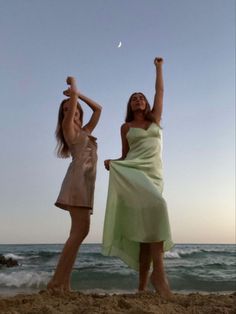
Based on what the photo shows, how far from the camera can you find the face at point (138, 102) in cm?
423

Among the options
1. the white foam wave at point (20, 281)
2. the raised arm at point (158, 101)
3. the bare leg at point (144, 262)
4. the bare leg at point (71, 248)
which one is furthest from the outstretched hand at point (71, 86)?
the white foam wave at point (20, 281)

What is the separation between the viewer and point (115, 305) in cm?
287

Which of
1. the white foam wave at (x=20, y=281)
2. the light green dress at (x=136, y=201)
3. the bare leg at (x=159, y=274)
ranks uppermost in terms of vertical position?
the light green dress at (x=136, y=201)

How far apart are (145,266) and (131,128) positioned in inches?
52.8

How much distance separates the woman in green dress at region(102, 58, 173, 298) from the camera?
367 cm

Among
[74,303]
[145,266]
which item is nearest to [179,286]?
[145,266]

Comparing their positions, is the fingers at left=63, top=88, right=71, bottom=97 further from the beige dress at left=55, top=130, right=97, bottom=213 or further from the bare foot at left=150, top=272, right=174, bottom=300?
the bare foot at left=150, top=272, right=174, bottom=300

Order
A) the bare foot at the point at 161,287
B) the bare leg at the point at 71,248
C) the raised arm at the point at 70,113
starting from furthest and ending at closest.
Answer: the raised arm at the point at 70,113 < the bare leg at the point at 71,248 < the bare foot at the point at 161,287

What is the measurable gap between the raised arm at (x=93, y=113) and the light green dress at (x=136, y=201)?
0.46 m

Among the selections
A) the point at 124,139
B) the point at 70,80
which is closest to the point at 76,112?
the point at 70,80

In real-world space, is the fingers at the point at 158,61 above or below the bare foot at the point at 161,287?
above

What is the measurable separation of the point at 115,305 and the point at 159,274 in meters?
0.81

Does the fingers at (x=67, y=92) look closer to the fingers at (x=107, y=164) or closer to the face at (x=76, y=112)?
the face at (x=76, y=112)

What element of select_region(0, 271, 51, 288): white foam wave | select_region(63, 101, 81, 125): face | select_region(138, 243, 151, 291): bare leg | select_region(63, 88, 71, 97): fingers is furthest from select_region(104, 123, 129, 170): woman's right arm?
select_region(0, 271, 51, 288): white foam wave
